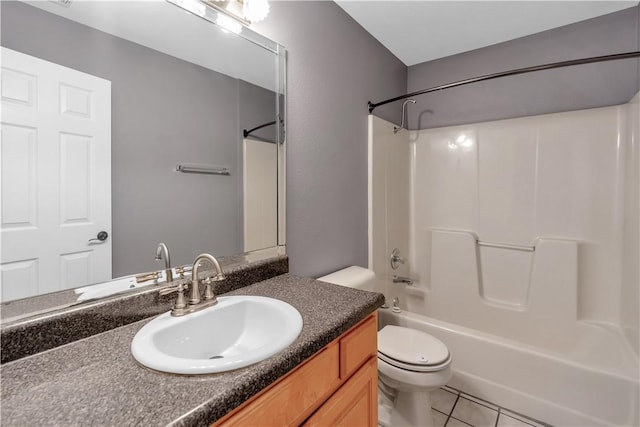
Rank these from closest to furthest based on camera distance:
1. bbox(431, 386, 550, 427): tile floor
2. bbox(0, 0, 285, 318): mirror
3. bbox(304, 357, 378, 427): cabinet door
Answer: bbox(0, 0, 285, 318): mirror < bbox(304, 357, 378, 427): cabinet door < bbox(431, 386, 550, 427): tile floor

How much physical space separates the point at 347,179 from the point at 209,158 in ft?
3.07

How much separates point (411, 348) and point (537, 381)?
2.48 feet

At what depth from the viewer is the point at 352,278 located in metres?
1.63

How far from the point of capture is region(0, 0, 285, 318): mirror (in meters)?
0.69

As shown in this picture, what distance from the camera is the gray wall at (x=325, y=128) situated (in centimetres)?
143

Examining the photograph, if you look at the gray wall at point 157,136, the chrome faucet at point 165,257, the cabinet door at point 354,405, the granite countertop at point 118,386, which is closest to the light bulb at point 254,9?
the gray wall at point 157,136

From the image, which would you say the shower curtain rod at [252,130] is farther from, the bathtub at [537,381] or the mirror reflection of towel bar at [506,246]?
the mirror reflection of towel bar at [506,246]

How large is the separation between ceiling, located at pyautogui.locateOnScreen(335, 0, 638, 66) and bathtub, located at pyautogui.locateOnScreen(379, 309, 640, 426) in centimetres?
196

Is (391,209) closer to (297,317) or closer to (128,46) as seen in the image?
A: (297,317)

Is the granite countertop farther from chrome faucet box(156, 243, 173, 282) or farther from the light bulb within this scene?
the light bulb

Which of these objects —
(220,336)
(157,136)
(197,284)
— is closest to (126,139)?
(157,136)

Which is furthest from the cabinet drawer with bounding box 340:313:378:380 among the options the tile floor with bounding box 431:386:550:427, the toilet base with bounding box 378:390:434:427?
the tile floor with bounding box 431:386:550:427

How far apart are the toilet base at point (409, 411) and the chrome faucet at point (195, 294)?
1185 mm

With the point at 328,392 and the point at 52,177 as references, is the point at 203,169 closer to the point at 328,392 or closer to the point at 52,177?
the point at 52,177
